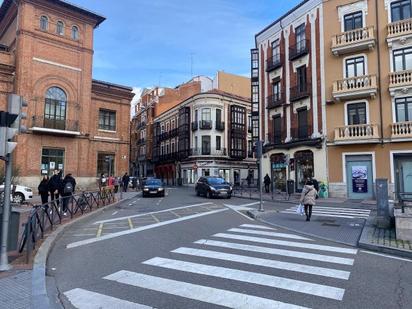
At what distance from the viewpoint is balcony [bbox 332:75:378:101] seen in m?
22.6

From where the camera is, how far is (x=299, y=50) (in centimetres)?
2756

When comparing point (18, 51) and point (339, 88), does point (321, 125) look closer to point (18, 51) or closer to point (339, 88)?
point (339, 88)

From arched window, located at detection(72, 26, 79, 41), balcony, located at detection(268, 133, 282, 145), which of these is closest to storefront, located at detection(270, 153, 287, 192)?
balcony, located at detection(268, 133, 282, 145)

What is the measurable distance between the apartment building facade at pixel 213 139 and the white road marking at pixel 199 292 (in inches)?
1613

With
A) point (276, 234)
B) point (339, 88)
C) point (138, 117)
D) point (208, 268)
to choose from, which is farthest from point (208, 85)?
point (208, 268)

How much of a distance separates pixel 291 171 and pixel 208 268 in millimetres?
22257

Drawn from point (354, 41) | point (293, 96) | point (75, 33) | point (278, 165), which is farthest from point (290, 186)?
point (75, 33)

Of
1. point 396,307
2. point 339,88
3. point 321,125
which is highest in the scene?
point 339,88

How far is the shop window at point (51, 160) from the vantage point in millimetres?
27688

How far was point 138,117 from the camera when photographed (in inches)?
3024

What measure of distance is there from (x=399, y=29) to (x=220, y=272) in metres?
22.4

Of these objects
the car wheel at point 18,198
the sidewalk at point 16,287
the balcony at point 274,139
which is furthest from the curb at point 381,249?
the balcony at point 274,139

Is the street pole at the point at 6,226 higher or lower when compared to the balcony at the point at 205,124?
lower

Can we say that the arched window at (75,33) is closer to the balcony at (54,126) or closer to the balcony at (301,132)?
the balcony at (54,126)
